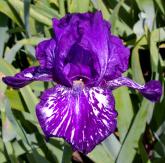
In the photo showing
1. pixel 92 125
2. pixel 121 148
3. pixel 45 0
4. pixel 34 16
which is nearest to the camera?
pixel 92 125

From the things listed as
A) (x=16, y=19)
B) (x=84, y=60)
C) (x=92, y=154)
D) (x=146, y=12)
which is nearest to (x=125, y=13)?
(x=146, y=12)

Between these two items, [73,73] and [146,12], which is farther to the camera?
[146,12]

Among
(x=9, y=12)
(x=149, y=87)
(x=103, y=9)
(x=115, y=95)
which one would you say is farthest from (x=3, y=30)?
(x=149, y=87)

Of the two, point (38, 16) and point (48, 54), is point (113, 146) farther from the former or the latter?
point (38, 16)

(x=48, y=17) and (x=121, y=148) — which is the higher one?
(x=48, y=17)

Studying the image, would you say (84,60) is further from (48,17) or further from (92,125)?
(48,17)

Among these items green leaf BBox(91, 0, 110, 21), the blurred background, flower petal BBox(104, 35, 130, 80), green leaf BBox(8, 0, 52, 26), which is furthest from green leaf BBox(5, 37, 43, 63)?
flower petal BBox(104, 35, 130, 80)

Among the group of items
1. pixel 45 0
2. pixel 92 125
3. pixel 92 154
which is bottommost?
pixel 92 154
